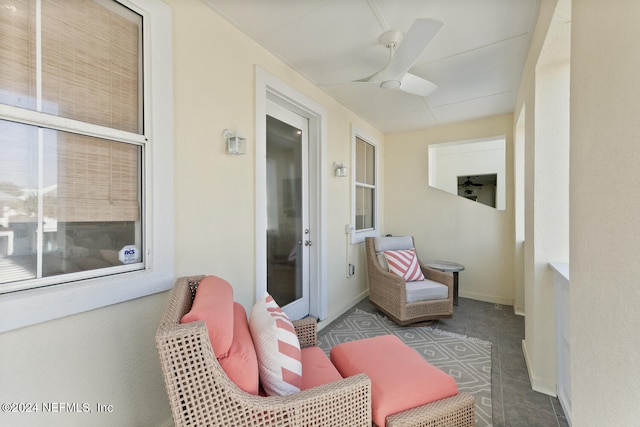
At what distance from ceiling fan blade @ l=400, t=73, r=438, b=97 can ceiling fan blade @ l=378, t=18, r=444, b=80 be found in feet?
0.70

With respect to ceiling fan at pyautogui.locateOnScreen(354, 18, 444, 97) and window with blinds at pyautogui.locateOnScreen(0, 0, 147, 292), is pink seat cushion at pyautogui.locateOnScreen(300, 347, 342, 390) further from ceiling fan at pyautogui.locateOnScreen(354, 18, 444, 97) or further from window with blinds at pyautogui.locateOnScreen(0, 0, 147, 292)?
ceiling fan at pyautogui.locateOnScreen(354, 18, 444, 97)

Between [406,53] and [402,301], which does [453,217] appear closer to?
[402,301]

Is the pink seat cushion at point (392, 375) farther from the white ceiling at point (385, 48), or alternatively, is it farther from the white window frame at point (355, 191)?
the white ceiling at point (385, 48)

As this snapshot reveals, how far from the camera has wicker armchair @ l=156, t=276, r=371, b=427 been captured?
86 cm

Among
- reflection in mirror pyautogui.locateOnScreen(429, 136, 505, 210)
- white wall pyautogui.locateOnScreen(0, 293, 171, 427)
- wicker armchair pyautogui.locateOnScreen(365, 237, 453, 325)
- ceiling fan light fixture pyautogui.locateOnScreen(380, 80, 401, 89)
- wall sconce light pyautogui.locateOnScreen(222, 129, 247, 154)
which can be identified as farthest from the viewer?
reflection in mirror pyautogui.locateOnScreen(429, 136, 505, 210)

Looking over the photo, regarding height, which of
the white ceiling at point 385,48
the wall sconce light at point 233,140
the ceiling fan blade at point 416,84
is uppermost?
the white ceiling at point 385,48

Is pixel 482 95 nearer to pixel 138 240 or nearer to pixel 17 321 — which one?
pixel 138 240

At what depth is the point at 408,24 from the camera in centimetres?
186

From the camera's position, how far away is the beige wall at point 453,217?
3662 mm

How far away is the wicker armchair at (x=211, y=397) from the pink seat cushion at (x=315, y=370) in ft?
0.84

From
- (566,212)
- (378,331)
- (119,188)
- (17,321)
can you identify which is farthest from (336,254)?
(17,321)

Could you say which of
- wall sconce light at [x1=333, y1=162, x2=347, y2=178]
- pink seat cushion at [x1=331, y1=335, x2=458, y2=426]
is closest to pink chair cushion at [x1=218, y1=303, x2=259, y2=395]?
pink seat cushion at [x1=331, y1=335, x2=458, y2=426]

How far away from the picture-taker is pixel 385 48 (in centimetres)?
212

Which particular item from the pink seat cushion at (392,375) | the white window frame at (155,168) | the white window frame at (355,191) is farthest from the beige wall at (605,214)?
the white window frame at (355,191)
